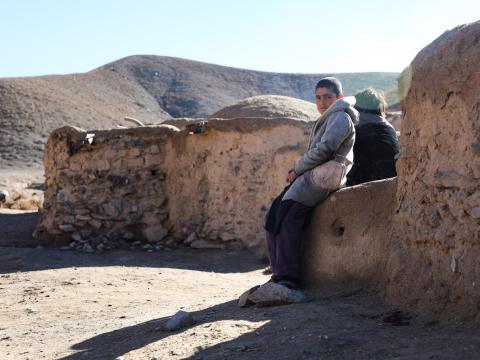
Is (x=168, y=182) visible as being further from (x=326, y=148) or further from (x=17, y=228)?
(x=326, y=148)

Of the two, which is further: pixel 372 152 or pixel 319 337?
pixel 372 152

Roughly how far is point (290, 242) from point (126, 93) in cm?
4704

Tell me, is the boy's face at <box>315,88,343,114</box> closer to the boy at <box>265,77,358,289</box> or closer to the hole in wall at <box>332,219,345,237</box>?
the boy at <box>265,77,358,289</box>

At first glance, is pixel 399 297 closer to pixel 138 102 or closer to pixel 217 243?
pixel 217 243

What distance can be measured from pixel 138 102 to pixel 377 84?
85.4 feet

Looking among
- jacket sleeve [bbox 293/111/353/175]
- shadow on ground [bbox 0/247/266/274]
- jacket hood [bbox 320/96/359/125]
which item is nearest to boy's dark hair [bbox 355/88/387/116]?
jacket hood [bbox 320/96/359/125]

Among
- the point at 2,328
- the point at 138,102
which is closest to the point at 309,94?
the point at 138,102

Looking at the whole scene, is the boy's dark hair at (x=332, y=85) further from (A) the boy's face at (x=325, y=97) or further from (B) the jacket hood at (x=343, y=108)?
(B) the jacket hood at (x=343, y=108)

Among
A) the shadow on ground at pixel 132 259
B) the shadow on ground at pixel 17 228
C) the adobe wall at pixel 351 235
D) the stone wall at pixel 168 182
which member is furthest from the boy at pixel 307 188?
the shadow on ground at pixel 17 228

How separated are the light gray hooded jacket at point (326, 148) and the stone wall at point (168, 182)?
3768mm

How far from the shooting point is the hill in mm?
34219

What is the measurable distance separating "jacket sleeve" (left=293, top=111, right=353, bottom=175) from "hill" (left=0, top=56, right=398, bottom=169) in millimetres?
26570

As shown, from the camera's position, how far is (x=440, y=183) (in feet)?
12.5

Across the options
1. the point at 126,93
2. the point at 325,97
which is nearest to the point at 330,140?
the point at 325,97
